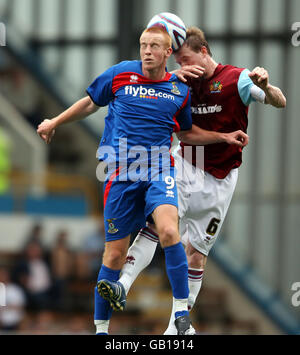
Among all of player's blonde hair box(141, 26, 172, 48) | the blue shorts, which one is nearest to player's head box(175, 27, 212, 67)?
player's blonde hair box(141, 26, 172, 48)

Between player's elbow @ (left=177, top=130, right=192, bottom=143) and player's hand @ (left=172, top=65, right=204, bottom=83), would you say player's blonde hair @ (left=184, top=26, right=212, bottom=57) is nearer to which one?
player's hand @ (left=172, top=65, right=204, bottom=83)

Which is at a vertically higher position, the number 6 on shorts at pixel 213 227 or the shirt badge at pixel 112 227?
the shirt badge at pixel 112 227

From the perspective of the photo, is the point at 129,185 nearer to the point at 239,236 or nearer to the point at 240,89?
the point at 240,89

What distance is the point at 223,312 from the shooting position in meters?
15.7

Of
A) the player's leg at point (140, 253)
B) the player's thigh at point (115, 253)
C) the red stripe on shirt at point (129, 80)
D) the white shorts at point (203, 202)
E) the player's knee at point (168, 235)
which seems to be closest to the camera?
the player's knee at point (168, 235)

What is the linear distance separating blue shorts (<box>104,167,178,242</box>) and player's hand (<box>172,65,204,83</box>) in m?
0.70

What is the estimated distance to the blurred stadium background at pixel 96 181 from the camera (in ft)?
46.8

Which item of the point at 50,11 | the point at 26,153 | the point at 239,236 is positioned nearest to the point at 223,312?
the point at 239,236

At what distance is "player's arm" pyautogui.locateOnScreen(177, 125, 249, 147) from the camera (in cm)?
596

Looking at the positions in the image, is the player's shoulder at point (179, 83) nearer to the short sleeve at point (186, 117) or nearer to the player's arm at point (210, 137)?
the short sleeve at point (186, 117)

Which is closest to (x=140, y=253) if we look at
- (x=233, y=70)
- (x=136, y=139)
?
(x=136, y=139)

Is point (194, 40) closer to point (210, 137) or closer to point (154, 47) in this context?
point (154, 47)

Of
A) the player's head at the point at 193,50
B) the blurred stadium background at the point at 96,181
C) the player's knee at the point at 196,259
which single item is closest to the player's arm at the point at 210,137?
the player's head at the point at 193,50

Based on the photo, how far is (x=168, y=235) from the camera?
5527mm
